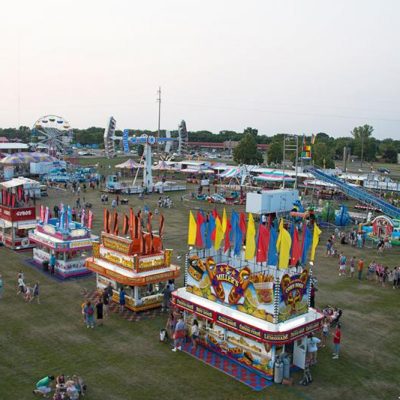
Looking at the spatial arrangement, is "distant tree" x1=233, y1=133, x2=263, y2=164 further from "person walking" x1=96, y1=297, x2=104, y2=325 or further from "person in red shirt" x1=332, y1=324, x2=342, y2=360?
"person in red shirt" x1=332, y1=324, x2=342, y2=360

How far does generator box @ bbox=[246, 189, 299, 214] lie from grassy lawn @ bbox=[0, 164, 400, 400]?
15.7 metres

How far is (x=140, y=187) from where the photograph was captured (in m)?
55.3

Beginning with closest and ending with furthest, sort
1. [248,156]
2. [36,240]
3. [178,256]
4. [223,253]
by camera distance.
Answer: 1. [223,253]
2. [36,240]
3. [178,256]
4. [248,156]

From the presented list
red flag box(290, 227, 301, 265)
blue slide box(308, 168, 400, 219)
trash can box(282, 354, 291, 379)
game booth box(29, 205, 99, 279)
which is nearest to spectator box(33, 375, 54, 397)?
trash can box(282, 354, 291, 379)

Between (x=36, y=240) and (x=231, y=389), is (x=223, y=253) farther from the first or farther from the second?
(x=36, y=240)

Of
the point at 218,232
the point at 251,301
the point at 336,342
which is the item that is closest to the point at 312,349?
the point at 336,342

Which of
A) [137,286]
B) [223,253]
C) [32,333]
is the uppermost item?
[223,253]

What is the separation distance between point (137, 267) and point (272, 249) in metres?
5.99

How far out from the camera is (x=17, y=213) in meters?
28.3

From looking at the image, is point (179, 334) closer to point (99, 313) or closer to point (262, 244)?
point (99, 313)

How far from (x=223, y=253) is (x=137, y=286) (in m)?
3.63

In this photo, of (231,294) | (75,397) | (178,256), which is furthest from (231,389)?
(178,256)

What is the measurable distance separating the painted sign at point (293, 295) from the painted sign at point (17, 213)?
62.5 feet

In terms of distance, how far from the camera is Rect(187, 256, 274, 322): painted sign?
48.1ft
